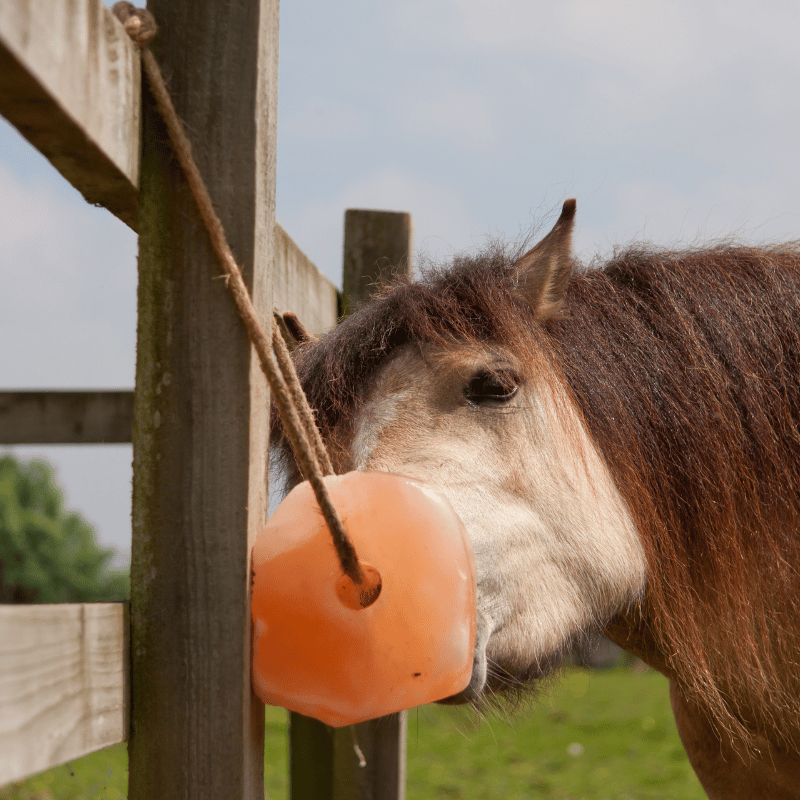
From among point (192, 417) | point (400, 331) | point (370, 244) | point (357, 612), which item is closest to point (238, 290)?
point (192, 417)

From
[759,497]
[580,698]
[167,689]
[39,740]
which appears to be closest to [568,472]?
[759,497]

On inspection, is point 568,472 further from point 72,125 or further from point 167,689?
point 72,125

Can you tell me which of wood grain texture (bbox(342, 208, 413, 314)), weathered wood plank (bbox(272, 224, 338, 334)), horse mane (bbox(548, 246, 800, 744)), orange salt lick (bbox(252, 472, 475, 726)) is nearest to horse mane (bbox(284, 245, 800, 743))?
horse mane (bbox(548, 246, 800, 744))

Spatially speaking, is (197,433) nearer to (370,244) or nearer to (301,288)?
(301,288)

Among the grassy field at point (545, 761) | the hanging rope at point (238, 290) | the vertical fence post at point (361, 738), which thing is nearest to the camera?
the hanging rope at point (238, 290)

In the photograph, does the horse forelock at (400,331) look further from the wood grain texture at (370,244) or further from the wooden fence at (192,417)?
the wood grain texture at (370,244)

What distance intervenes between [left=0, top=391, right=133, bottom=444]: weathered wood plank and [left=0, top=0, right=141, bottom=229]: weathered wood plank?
55.0 inches

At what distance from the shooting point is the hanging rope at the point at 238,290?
35.0 inches

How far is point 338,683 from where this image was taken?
915 millimetres

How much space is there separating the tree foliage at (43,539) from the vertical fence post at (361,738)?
33.7 ft

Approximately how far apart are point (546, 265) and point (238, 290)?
2.67 ft

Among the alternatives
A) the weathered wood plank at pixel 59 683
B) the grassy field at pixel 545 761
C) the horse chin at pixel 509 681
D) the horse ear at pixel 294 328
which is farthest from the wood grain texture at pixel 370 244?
the grassy field at pixel 545 761

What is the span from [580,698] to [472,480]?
7.69 meters

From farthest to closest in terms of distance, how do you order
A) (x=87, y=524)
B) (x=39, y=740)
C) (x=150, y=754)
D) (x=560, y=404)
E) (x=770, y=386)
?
(x=87, y=524) → (x=770, y=386) → (x=560, y=404) → (x=150, y=754) → (x=39, y=740)
